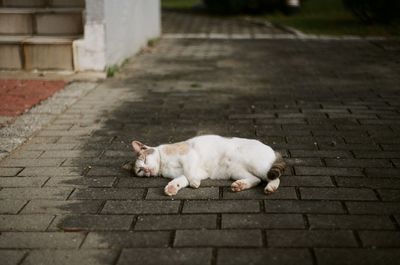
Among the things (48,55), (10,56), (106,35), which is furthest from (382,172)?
(10,56)

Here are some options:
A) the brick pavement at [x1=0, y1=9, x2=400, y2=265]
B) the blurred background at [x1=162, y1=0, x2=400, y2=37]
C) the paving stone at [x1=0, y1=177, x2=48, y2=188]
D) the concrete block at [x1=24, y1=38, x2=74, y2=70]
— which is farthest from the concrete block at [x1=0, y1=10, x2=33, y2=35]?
the blurred background at [x1=162, y1=0, x2=400, y2=37]

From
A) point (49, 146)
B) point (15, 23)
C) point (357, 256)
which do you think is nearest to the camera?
point (357, 256)

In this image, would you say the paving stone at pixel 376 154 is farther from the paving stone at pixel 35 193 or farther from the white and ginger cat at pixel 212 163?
the paving stone at pixel 35 193

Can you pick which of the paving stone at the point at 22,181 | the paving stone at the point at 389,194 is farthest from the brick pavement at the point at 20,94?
the paving stone at the point at 389,194

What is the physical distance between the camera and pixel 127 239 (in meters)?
3.37

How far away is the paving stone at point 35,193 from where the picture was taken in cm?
406

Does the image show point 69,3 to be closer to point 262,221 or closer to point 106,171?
point 106,171

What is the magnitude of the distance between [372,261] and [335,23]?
567 inches

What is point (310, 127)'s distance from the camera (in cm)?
583

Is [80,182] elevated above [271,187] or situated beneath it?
situated beneath

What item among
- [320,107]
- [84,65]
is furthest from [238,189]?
[84,65]

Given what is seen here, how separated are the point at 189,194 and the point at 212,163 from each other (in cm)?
35

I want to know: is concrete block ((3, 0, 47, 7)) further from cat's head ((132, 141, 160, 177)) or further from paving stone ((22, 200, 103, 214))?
paving stone ((22, 200, 103, 214))

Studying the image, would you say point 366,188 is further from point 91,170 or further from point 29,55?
point 29,55
